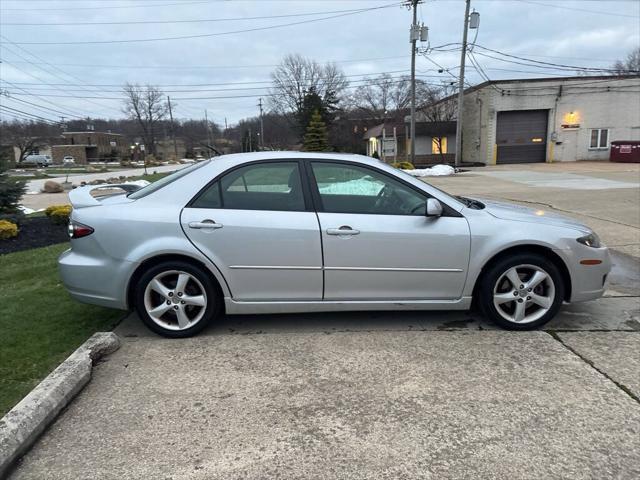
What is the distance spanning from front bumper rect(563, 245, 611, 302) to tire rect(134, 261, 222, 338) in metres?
2.94

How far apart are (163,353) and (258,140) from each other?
81821 millimetres

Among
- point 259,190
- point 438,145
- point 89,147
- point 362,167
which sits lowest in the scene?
point 259,190

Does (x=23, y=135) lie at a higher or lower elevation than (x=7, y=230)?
higher

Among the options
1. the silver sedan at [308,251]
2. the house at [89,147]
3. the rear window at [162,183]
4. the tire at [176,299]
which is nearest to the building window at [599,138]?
the silver sedan at [308,251]

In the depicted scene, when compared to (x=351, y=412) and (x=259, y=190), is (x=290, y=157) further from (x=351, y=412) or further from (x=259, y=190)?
(x=351, y=412)

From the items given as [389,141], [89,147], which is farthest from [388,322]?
[89,147]

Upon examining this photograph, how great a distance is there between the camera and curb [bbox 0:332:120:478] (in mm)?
2352

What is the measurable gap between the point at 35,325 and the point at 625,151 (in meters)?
36.4

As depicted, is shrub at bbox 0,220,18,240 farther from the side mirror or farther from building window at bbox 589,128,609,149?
building window at bbox 589,128,609,149

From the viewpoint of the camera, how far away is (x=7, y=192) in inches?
340

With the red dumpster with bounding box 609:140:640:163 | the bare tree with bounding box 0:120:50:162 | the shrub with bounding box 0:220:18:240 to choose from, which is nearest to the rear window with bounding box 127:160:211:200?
the shrub with bounding box 0:220:18:240

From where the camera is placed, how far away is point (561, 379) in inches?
122

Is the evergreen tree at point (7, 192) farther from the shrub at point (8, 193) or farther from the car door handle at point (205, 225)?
the car door handle at point (205, 225)

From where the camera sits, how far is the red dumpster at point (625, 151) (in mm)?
31031
